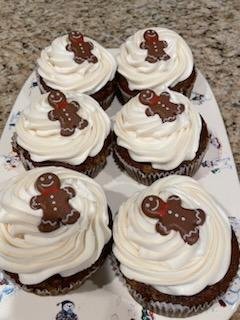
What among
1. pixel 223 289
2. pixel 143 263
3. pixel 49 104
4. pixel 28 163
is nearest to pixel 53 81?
pixel 49 104

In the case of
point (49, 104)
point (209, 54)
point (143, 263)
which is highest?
point (49, 104)

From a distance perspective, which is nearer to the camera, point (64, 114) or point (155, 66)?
point (64, 114)

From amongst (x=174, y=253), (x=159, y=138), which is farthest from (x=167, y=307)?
(x=159, y=138)

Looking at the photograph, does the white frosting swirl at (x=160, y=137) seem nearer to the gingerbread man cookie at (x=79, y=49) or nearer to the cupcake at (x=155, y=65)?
the cupcake at (x=155, y=65)

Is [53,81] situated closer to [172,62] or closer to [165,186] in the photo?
[172,62]

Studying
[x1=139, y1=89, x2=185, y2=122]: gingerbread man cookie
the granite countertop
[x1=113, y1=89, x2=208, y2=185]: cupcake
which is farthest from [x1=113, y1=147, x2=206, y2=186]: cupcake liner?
the granite countertop

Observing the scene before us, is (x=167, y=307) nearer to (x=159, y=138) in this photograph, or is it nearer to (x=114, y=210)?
(x=114, y=210)
